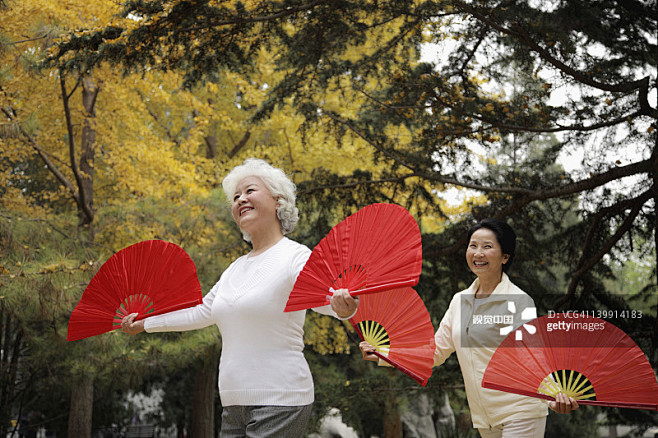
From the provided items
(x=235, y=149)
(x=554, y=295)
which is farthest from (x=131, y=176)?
(x=554, y=295)

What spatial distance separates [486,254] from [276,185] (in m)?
0.98

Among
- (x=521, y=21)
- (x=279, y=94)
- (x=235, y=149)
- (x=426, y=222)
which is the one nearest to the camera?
(x=521, y=21)

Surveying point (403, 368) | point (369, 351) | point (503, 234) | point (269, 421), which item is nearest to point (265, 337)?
point (269, 421)

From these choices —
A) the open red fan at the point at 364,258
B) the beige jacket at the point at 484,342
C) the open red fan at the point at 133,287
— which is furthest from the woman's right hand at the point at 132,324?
the beige jacket at the point at 484,342

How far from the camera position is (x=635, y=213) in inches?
183

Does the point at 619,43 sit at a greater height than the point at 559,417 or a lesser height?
greater

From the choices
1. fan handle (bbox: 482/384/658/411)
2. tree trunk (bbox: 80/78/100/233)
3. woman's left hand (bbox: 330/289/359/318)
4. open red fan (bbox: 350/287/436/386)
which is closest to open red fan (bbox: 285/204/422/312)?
woman's left hand (bbox: 330/289/359/318)

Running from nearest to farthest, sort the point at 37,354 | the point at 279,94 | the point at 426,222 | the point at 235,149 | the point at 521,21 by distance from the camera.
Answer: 1. the point at 521,21
2. the point at 279,94
3. the point at 37,354
4. the point at 426,222
5. the point at 235,149

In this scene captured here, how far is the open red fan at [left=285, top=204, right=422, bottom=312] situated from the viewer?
2135 mm

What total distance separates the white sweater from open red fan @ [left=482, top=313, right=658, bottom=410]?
2.52ft

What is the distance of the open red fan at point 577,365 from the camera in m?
2.36

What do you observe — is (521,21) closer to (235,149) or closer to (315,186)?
(315,186)

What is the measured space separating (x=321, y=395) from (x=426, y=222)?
4.52 metres

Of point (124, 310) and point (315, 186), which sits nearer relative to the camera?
point (124, 310)
